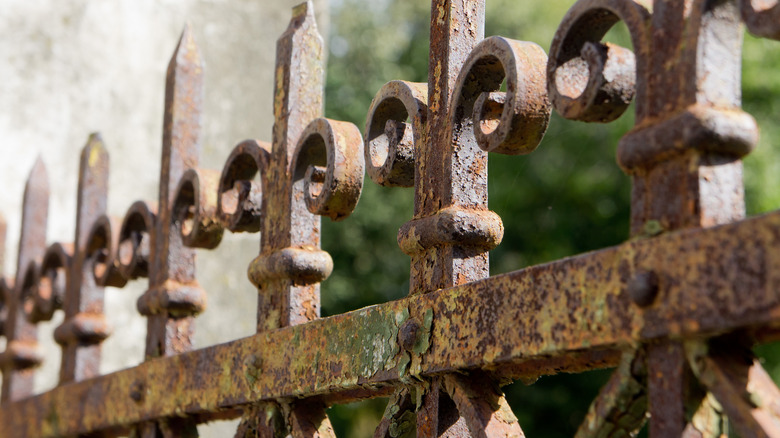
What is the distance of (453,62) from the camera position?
1.27 metres

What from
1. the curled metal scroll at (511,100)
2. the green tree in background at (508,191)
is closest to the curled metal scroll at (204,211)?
the curled metal scroll at (511,100)

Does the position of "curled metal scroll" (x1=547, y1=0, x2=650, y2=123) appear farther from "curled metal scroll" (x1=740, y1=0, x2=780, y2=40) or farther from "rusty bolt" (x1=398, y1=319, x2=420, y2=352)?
"rusty bolt" (x1=398, y1=319, x2=420, y2=352)

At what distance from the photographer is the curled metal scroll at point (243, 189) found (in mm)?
1641

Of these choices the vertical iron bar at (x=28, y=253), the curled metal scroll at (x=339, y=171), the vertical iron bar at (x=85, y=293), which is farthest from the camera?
the vertical iron bar at (x=28, y=253)

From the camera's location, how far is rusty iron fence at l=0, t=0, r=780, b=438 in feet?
2.89

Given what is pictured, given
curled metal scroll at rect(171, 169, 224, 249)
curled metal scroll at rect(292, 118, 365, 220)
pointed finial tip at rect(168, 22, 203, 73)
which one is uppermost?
pointed finial tip at rect(168, 22, 203, 73)

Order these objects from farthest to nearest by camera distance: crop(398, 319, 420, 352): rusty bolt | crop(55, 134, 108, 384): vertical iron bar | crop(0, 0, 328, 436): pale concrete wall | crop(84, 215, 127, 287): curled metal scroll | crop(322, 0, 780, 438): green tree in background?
crop(322, 0, 780, 438): green tree in background → crop(0, 0, 328, 436): pale concrete wall → crop(55, 134, 108, 384): vertical iron bar → crop(84, 215, 127, 287): curled metal scroll → crop(398, 319, 420, 352): rusty bolt

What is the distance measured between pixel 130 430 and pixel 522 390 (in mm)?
10757

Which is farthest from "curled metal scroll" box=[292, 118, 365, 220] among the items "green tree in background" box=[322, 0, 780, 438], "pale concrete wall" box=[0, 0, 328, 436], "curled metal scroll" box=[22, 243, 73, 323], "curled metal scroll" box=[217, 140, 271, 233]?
"green tree in background" box=[322, 0, 780, 438]

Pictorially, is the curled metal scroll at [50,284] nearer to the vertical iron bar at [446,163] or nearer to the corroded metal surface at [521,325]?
the corroded metal surface at [521,325]

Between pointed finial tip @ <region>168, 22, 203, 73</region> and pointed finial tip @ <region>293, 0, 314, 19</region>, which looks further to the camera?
pointed finial tip @ <region>168, 22, 203, 73</region>

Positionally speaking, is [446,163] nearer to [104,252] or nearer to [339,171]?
[339,171]

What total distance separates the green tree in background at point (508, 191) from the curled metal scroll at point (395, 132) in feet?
38.5

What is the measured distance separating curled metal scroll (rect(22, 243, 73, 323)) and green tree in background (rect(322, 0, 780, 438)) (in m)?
10.6
